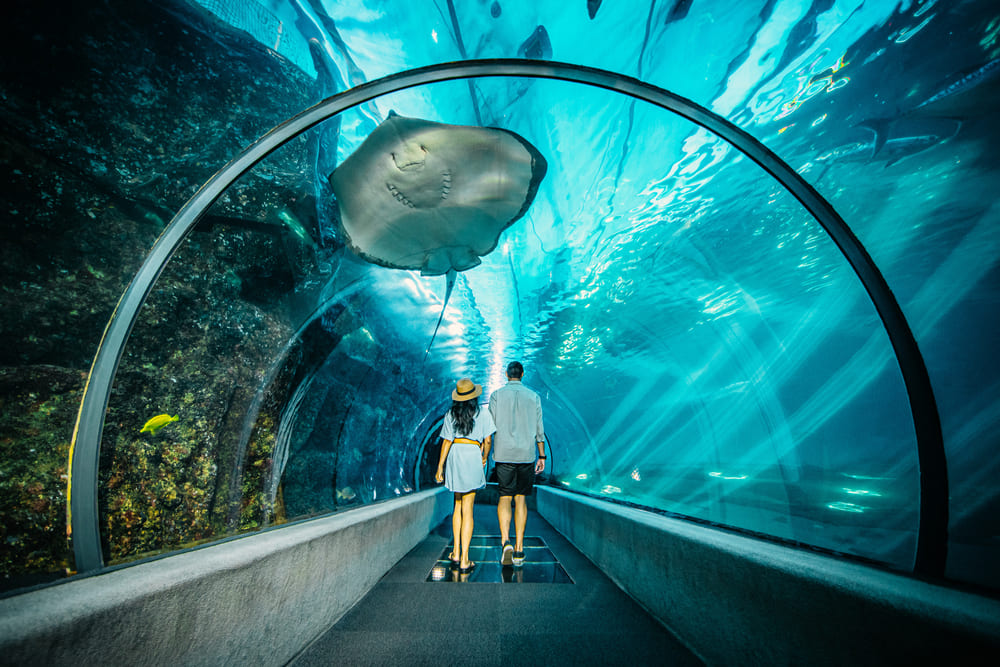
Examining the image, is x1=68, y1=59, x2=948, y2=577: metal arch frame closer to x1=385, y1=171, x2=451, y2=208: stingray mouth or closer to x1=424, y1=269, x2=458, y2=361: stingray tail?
A: x1=385, y1=171, x2=451, y2=208: stingray mouth

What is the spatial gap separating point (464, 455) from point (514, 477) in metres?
0.66

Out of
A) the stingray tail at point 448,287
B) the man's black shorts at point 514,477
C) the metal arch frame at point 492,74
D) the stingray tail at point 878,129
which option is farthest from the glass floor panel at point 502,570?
the stingray tail at point 878,129

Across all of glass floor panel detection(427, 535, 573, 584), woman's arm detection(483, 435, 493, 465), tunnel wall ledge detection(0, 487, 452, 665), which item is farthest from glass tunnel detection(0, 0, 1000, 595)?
woman's arm detection(483, 435, 493, 465)

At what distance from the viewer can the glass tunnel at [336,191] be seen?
9.20ft

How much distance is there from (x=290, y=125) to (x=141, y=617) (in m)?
2.86

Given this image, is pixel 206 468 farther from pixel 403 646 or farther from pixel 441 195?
pixel 441 195

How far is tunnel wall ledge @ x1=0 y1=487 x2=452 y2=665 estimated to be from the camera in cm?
121

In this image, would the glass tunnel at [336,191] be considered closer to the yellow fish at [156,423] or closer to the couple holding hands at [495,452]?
the yellow fish at [156,423]

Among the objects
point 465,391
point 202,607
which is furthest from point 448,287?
point 202,607

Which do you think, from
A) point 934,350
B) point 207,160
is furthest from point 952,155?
point 934,350

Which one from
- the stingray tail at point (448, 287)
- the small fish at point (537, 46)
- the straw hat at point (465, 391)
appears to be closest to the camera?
the small fish at point (537, 46)

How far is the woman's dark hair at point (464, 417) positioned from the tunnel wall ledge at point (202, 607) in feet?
5.43

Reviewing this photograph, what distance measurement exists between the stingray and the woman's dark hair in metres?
2.89

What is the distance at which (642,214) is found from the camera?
7938 millimetres
